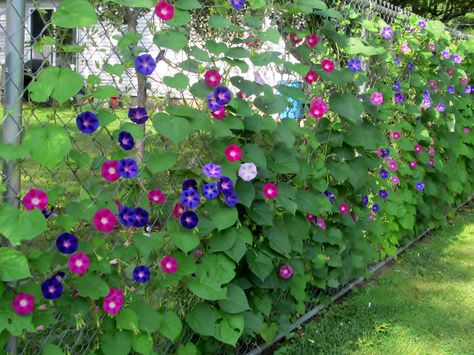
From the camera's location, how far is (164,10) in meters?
1.77

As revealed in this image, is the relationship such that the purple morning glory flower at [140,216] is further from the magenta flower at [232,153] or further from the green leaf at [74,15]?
the green leaf at [74,15]

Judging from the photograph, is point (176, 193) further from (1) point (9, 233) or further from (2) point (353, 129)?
(2) point (353, 129)

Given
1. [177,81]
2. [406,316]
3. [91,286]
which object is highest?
[177,81]

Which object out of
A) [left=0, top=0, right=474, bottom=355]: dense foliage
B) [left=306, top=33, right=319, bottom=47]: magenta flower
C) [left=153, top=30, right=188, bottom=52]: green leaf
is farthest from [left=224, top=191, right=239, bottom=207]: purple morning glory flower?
[left=306, top=33, right=319, bottom=47]: magenta flower

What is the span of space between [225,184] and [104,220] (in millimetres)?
498

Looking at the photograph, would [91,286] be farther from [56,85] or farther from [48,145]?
[56,85]

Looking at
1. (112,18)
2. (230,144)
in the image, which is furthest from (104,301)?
(112,18)

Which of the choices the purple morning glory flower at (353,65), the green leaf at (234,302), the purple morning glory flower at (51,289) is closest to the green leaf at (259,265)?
the green leaf at (234,302)

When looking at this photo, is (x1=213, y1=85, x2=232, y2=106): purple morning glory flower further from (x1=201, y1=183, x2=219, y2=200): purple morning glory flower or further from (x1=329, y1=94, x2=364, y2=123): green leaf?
(x1=329, y1=94, x2=364, y2=123): green leaf

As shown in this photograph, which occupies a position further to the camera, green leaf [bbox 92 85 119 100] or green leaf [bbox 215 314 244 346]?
green leaf [bbox 215 314 244 346]

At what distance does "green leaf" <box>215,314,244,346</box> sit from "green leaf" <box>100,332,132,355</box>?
0.44m

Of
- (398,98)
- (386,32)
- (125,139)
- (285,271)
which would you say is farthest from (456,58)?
(125,139)

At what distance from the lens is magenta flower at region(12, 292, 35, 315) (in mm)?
1581

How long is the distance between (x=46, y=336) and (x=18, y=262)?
50cm
